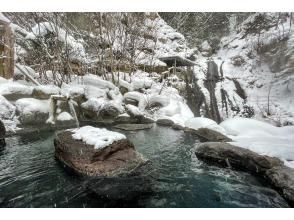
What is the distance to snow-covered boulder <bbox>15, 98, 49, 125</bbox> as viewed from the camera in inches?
349

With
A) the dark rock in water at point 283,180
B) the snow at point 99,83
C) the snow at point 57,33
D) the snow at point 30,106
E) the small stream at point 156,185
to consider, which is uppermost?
the snow at point 57,33

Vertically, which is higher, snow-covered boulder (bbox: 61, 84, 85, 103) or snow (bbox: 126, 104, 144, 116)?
snow-covered boulder (bbox: 61, 84, 85, 103)

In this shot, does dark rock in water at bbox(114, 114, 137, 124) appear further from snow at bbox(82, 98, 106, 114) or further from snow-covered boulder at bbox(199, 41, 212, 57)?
snow-covered boulder at bbox(199, 41, 212, 57)

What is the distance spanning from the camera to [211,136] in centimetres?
790

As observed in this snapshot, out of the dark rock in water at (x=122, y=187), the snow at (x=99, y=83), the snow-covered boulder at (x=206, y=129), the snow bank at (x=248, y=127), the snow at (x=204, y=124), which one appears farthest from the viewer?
the snow at (x=99, y=83)

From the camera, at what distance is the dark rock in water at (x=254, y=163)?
4.02m

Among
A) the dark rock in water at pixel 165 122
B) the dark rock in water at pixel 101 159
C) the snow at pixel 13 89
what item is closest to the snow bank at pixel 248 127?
the dark rock in water at pixel 165 122

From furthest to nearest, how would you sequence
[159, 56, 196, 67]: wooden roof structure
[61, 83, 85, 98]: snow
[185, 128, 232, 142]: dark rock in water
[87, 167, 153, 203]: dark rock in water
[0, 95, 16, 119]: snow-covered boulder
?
[159, 56, 196, 67]: wooden roof structure, [61, 83, 85, 98]: snow, [0, 95, 16, 119]: snow-covered boulder, [185, 128, 232, 142]: dark rock in water, [87, 167, 153, 203]: dark rock in water

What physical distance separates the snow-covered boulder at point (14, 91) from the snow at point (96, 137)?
209 inches

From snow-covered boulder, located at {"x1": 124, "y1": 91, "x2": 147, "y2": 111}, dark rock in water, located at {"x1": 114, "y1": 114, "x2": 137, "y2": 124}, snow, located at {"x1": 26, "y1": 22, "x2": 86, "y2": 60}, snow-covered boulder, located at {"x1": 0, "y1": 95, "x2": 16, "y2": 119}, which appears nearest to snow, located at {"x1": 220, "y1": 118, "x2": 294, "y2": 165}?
dark rock in water, located at {"x1": 114, "y1": 114, "x2": 137, "y2": 124}

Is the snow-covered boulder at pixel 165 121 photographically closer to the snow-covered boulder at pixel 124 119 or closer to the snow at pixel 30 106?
the snow-covered boulder at pixel 124 119

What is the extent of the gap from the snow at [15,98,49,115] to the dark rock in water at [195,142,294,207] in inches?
240

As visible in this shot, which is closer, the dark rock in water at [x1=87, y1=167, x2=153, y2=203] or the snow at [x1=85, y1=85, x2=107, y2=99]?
the dark rock in water at [x1=87, y1=167, x2=153, y2=203]
